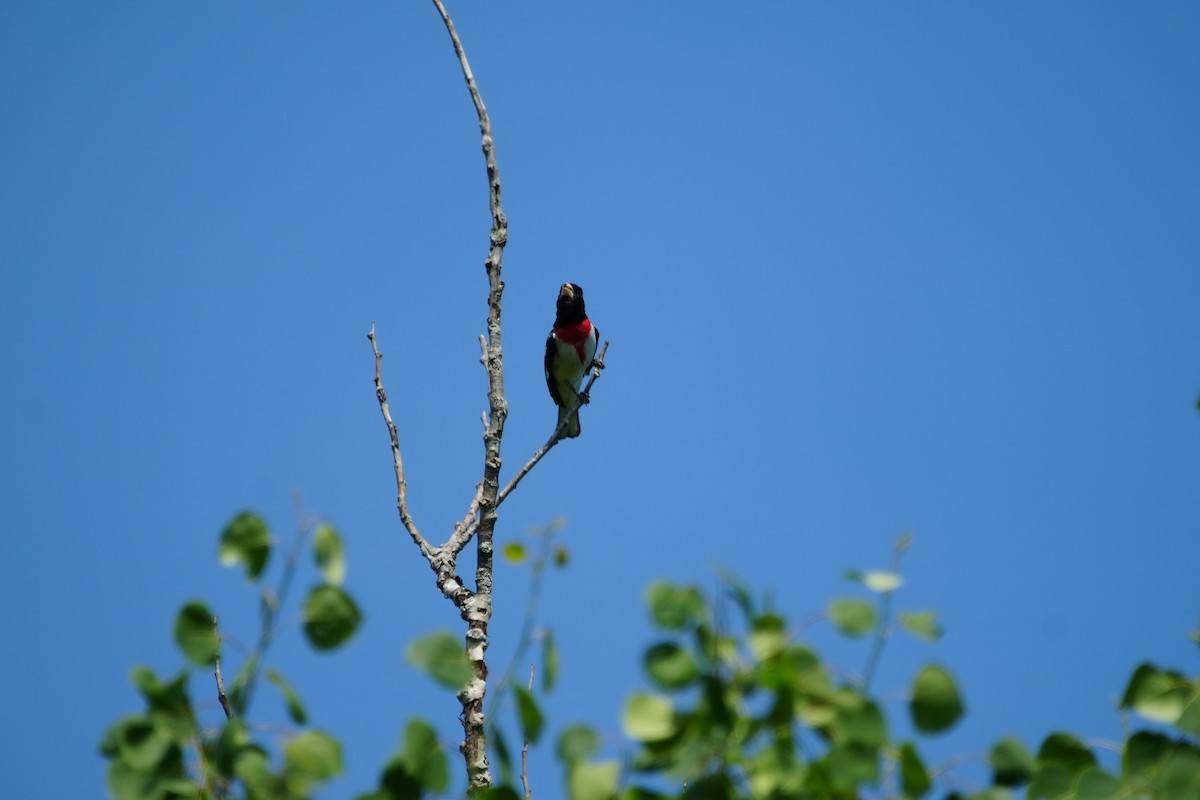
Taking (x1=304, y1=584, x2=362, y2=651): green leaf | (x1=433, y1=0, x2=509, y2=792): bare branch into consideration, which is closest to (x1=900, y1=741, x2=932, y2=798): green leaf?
(x1=304, y1=584, x2=362, y2=651): green leaf

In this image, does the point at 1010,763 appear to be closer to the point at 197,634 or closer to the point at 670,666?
the point at 670,666

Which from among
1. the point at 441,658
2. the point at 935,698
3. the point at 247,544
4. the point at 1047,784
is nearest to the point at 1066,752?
the point at 1047,784

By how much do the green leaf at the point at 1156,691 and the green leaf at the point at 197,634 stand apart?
114cm

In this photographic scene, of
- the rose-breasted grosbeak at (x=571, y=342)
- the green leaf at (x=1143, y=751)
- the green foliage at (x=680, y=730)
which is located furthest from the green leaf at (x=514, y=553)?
the rose-breasted grosbeak at (x=571, y=342)

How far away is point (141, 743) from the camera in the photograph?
4.32 feet

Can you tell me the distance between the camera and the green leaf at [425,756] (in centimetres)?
137

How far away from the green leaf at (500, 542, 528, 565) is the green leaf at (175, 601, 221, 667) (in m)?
0.41

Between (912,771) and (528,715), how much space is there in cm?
42

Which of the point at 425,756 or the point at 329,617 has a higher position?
the point at 329,617

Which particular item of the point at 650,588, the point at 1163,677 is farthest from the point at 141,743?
the point at 1163,677

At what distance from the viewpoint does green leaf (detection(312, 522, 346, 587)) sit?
4.42 feet

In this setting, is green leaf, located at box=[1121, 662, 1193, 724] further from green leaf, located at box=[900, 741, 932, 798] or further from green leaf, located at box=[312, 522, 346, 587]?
green leaf, located at box=[312, 522, 346, 587]

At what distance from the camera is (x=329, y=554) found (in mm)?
1356

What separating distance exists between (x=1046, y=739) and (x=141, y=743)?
110 centimetres
